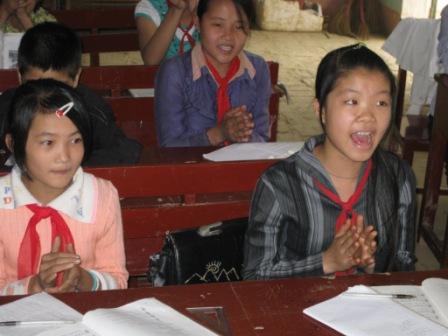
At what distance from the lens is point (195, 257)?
1.68 m

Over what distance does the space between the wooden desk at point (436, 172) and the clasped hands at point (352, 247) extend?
5.82ft

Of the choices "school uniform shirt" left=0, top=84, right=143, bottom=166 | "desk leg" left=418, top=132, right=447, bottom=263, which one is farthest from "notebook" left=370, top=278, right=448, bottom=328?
"desk leg" left=418, top=132, right=447, bottom=263

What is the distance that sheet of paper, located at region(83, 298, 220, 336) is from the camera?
1.28m

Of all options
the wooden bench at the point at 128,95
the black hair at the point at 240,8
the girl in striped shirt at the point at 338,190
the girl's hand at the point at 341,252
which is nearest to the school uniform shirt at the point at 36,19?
the wooden bench at the point at 128,95

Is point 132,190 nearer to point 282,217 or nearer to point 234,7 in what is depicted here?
point 282,217

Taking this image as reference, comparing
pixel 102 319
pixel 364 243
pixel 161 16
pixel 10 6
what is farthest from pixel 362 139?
pixel 10 6

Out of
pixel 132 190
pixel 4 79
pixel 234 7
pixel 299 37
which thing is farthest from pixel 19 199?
pixel 299 37

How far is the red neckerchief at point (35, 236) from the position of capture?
1.78 meters

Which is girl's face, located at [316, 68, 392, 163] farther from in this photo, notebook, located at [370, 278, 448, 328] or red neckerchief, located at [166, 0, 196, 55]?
red neckerchief, located at [166, 0, 196, 55]

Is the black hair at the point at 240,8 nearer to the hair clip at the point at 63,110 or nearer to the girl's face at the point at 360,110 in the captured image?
the girl's face at the point at 360,110

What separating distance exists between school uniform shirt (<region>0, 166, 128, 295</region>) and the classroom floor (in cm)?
210

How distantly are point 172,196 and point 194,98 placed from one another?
811 millimetres

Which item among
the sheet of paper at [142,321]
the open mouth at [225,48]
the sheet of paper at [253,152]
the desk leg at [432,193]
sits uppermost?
the open mouth at [225,48]

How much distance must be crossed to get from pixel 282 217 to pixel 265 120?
1.29 meters
